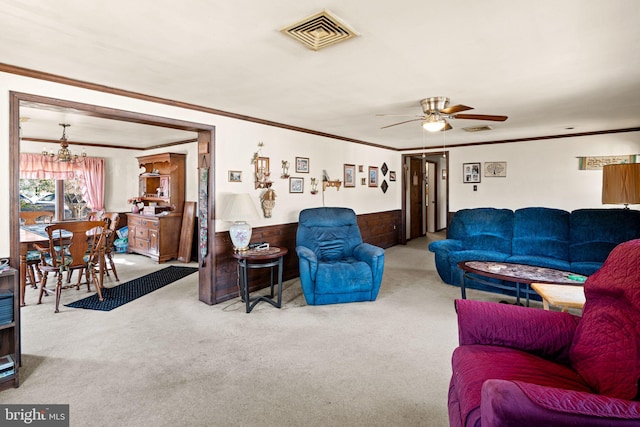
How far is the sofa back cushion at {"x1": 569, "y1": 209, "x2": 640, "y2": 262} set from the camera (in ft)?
12.8

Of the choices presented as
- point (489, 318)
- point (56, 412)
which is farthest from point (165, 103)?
point (489, 318)

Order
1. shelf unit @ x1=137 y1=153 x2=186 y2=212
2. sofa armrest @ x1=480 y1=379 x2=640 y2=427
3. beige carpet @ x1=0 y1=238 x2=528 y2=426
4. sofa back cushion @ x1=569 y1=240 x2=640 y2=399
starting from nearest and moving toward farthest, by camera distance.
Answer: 1. sofa armrest @ x1=480 y1=379 x2=640 y2=427
2. sofa back cushion @ x1=569 y1=240 x2=640 y2=399
3. beige carpet @ x1=0 y1=238 x2=528 y2=426
4. shelf unit @ x1=137 y1=153 x2=186 y2=212

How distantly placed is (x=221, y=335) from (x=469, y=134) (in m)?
5.06

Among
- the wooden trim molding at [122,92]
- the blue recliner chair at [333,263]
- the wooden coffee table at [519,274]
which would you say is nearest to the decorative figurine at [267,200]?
the blue recliner chair at [333,263]

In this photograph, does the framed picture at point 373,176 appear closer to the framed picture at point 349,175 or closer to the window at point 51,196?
the framed picture at point 349,175

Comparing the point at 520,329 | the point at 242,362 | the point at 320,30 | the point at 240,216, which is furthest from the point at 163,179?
the point at 520,329

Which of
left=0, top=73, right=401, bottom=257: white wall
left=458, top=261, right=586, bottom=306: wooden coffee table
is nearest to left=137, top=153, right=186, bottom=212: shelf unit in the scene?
left=0, top=73, right=401, bottom=257: white wall

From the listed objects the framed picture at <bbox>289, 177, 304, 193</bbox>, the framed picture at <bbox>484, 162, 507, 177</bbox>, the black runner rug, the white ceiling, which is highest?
the white ceiling

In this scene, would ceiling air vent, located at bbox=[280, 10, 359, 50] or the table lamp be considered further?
the table lamp

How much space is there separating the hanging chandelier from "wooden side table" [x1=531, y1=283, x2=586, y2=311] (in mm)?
6070

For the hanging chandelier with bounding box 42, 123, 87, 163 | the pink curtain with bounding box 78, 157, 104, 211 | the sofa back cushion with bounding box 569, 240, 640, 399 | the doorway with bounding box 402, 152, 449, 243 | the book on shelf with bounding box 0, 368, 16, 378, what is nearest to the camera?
the sofa back cushion with bounding box 569, 240, 640, 399

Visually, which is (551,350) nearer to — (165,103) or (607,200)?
(607,200)

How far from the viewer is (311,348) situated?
9.22 ft

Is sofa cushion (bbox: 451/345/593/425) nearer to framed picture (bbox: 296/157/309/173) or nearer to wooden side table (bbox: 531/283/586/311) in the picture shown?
wooden side table (bbox: 531/283/586/311)
